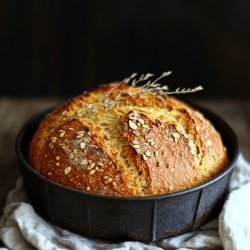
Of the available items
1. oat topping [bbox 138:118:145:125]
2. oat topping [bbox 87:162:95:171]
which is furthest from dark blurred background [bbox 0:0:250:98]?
oat topping [bbox 87:162:95:171]

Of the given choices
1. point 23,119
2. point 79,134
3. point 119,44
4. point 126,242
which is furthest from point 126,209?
point 119,44

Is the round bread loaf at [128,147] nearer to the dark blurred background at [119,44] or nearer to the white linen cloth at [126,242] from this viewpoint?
the white linen cloth at [126,242]

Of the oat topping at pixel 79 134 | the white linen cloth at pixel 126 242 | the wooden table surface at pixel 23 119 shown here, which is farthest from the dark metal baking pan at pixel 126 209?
the wooden table surface at pixel 23 119

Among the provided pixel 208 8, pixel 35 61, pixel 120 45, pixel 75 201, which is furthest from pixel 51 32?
pixel 75 201

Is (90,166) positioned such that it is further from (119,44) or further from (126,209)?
(119,44)

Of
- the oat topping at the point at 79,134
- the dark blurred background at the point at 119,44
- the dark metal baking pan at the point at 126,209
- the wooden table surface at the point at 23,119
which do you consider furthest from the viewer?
the dark blurred background at the point at 119,44

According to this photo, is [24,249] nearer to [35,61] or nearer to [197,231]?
[197,231]
